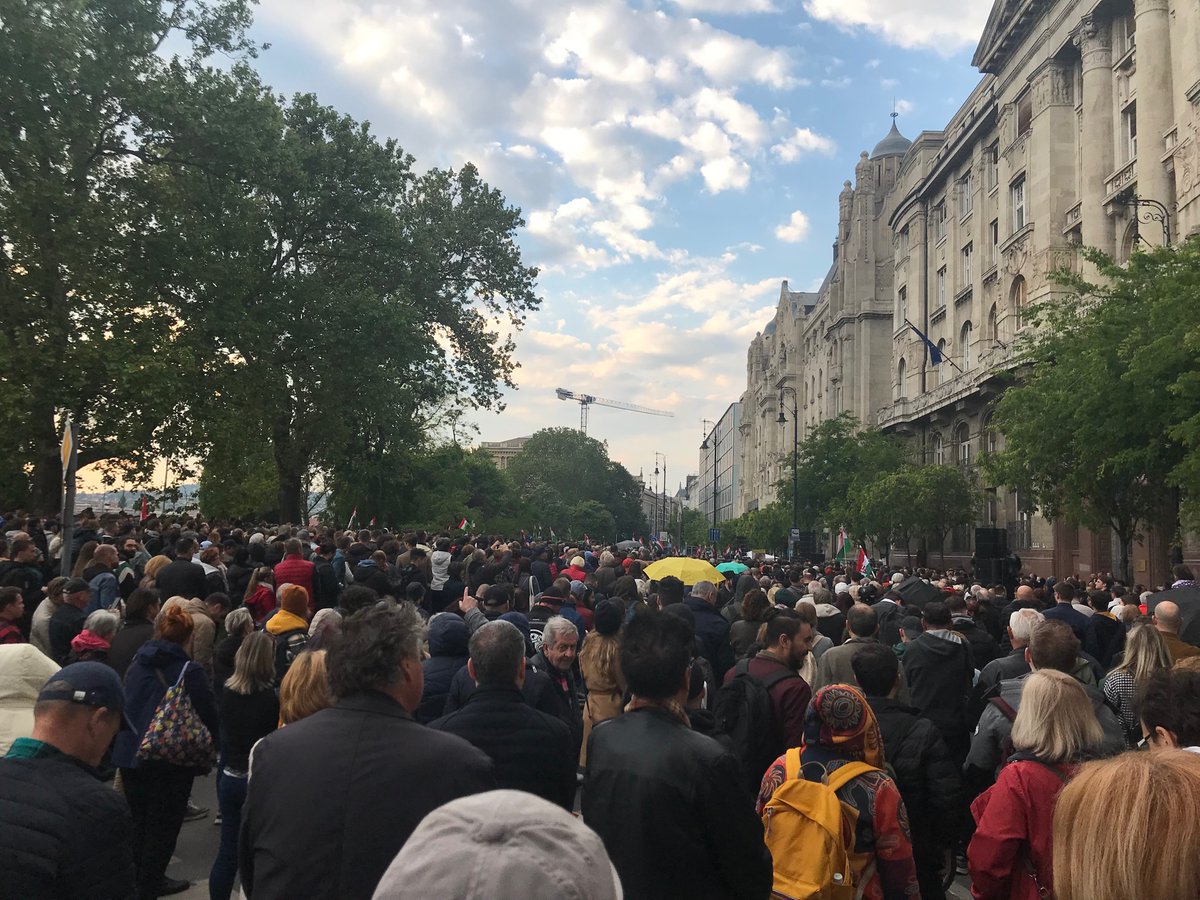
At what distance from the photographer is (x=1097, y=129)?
33000 millimetres

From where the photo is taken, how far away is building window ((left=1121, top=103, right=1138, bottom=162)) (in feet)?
104

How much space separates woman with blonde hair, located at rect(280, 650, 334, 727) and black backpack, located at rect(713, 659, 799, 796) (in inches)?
86.3

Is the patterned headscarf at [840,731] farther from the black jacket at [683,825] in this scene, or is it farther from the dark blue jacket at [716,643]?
the dark blue jacket at [716,643]

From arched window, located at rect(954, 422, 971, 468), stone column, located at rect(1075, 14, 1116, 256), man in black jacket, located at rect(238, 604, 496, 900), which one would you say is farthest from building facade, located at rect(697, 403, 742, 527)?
man in black jacket, located at rect(238, 604, 496, 900)

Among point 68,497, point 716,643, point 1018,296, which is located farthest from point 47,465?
point 1018,296

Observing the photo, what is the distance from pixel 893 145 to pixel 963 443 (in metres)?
35.8

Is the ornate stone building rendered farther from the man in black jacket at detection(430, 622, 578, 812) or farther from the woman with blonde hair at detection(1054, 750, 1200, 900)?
the woman with blonde hair at detection(1054, 750, 1200, 900)

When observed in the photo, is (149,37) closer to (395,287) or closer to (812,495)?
(395,287)

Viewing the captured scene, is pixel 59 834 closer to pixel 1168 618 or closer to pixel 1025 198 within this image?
pixel 1168 618

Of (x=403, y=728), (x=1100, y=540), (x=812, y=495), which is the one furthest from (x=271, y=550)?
(x=812, y=495)

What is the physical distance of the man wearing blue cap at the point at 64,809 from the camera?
9.50 feet

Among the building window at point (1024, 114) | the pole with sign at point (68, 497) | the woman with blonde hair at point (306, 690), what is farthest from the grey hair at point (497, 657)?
the building window at point (1024, 114)

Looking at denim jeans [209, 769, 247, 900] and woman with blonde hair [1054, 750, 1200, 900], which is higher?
woman with blonde hair [1054, 750, 1200, 900]

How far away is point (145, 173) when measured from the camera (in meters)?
23.2
